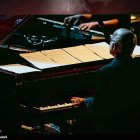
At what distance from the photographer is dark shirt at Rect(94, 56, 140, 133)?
2943mm

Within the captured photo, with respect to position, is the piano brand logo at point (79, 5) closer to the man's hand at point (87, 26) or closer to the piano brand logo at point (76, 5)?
the piano brand logo at point (76, 5)

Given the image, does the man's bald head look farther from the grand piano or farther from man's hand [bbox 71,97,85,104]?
man's hand [bbox 71,97,85,104]

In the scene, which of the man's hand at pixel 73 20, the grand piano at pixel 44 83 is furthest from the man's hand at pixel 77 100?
the man's hand at pixel 73 20

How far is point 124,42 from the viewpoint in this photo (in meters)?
3.04

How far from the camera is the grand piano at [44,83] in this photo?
10.5ft

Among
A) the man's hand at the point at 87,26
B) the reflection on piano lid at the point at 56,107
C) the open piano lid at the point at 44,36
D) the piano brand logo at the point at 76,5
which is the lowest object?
the reflection on piano lid at the point at 56,107

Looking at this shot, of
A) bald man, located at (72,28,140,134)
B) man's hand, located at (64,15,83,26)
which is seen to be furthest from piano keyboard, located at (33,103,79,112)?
man's hand, located at (64,15,83,26)

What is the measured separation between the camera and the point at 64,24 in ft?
12.3

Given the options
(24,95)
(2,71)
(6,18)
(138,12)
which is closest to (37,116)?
(24,95)

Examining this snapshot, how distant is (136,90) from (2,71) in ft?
5.01

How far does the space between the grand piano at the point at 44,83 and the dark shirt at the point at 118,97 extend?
0.38m

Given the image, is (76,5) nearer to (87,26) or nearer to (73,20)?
(73,20)

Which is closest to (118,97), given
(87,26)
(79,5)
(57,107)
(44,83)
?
(57,107)

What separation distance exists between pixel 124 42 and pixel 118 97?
0.62 meters
